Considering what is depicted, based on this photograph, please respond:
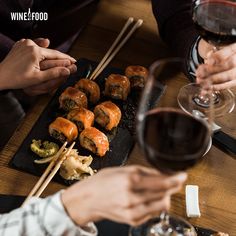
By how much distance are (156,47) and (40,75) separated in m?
0.42

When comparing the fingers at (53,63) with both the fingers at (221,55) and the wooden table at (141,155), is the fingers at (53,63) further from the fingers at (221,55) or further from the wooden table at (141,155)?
the fingers at (221,55)

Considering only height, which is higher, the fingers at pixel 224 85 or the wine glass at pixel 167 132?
the wine glass at pixel 167 132

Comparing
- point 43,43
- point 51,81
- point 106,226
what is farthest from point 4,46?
point 106,226

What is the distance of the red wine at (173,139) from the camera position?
83cm

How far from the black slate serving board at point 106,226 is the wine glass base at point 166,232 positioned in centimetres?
3

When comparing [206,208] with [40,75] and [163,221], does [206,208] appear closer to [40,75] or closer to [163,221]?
[163,221]

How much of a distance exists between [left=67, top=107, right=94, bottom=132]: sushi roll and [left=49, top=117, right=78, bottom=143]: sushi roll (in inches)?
0.8

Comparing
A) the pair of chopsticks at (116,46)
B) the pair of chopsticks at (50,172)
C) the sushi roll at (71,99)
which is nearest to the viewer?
the pair of chopsticks at (50,172)

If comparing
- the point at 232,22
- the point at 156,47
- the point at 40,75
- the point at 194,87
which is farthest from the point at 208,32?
the point at 40,75

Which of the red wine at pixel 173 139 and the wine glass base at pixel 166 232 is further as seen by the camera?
the wine glass base at pixel 166 232

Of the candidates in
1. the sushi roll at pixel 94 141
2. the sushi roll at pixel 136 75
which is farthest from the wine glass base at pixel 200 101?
the sushi roll at pixel 94 141

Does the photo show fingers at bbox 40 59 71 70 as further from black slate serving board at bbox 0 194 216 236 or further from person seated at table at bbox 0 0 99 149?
black slate serving board at bbox 0 194 216 236

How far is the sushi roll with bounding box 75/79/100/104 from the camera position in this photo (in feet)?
4.78

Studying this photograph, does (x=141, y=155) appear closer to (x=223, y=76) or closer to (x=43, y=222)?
(x=223, y=76)
